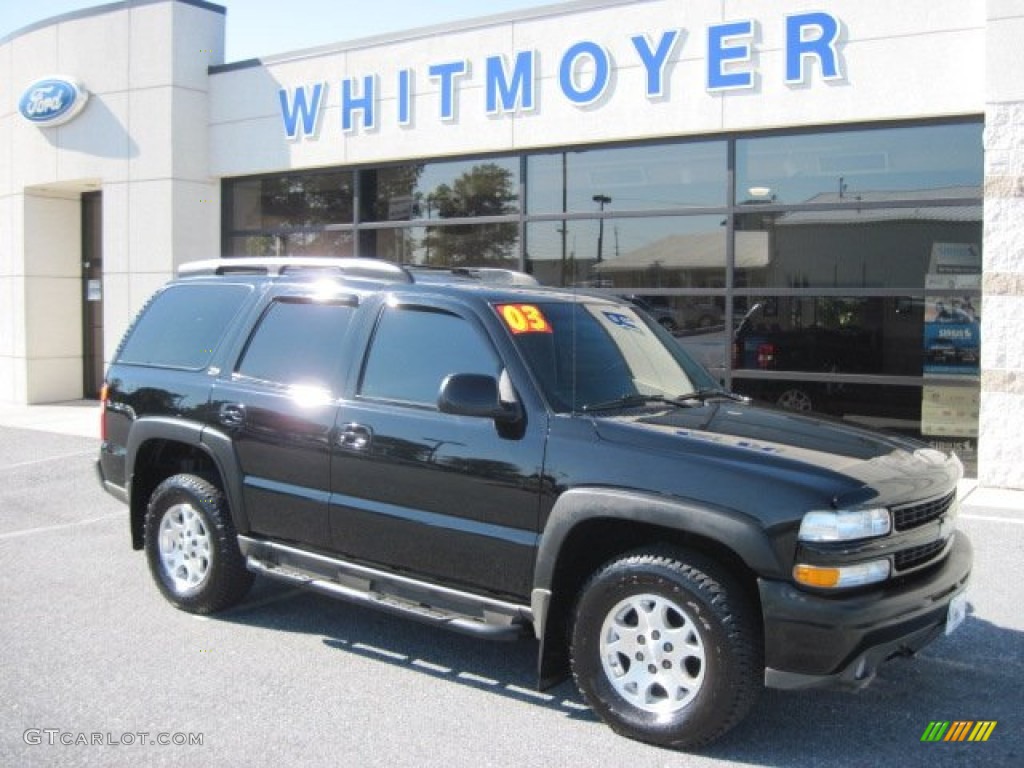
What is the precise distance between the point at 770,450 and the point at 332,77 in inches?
434

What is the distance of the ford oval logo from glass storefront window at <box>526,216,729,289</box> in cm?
771

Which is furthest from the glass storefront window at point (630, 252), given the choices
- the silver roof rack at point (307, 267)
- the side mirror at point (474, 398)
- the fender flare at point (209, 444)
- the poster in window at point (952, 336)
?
the side mirror at point (474, 398)

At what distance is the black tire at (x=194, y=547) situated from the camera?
17.7 ft

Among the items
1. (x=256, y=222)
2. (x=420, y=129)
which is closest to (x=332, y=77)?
(x=420, y=129)

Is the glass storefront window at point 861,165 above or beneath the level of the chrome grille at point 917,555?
above

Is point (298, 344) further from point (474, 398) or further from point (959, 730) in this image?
point (959, 730)

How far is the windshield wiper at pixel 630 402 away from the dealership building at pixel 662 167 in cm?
583

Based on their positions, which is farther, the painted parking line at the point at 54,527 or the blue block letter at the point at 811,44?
the blue block letter at the point at 811,44

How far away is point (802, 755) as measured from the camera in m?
3.89

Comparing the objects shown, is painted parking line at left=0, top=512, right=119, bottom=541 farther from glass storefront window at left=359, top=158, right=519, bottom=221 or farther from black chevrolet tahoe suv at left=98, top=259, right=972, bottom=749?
glass storefront window at left=359, top=158, right=519, bottom=221

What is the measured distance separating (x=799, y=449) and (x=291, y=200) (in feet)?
38.6

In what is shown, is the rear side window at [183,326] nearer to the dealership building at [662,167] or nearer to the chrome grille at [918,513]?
the chrome grille at [918,513]

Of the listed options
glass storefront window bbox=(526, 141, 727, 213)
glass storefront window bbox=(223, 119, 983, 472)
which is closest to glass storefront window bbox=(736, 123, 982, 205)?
glass storefront window bbox=(223, 119, 983, 472)

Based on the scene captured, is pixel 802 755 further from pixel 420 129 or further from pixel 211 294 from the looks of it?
pixel 420 129
